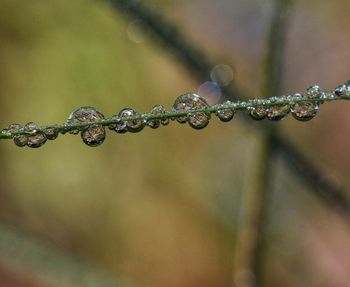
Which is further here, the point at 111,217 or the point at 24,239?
the point at 111,217

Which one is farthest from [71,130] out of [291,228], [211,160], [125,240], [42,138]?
[211,160]

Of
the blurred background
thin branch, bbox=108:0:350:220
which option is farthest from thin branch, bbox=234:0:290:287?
the blurred background

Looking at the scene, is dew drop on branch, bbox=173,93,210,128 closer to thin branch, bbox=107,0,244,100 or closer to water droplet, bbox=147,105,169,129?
water droplet, bbox=147,105,169,129

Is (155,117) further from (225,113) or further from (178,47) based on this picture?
(178,47)

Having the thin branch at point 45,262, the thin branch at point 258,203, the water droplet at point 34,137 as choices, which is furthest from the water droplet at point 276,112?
the thin branch at point 45,262

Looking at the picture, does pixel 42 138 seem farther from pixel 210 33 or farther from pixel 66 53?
pixel 210 33

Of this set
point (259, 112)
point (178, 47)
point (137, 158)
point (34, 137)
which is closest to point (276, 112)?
point (259, 112)

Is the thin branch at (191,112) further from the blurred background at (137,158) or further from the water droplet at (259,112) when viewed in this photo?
the blurred background at (137,158)
